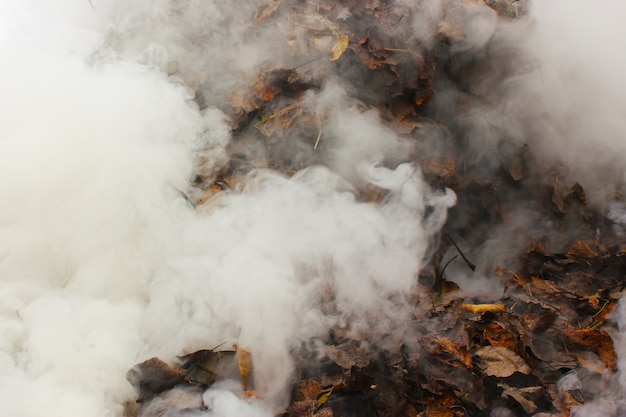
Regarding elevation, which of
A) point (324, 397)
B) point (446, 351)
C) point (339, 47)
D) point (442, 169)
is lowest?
point (324, 397)

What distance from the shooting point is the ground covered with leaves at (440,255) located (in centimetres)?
145

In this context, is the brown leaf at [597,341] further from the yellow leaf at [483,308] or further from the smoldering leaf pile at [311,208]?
the yellow leaf at [483,308]

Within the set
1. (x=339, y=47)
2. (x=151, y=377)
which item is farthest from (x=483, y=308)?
(x=339, y=47)

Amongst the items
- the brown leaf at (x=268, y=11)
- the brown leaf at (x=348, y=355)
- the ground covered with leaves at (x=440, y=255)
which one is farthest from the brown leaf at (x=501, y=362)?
the brown leaf at (x=268, y=11)

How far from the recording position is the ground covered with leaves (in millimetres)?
1445

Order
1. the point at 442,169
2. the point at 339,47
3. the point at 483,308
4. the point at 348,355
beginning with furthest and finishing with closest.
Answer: the point at 339,47
the point at 442,169
the point at 483,308
the point at 348,355

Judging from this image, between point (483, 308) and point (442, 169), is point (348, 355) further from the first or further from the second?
point (442, 169)

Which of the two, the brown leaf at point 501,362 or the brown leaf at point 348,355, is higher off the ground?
the brown leaf at point 501,362

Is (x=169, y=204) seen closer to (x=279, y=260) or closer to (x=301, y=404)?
(x=279, y=260)

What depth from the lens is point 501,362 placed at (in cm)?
146

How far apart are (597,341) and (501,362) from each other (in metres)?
0.30

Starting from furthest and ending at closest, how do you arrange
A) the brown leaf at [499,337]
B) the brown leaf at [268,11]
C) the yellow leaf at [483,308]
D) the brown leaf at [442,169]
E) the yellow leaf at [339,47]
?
the brown leaf at [268,11]
the yellow leaf at [339,47]
the brown leaf at [442,169]
the yellow leaf at [483,308]
the brown leaf at [499,337]

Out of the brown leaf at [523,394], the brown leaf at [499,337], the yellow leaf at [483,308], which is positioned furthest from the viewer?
the yellow leaf at [483,308]

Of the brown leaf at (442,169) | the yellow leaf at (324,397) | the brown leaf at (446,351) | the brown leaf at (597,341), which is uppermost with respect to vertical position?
the brown leaf at (442,169)
